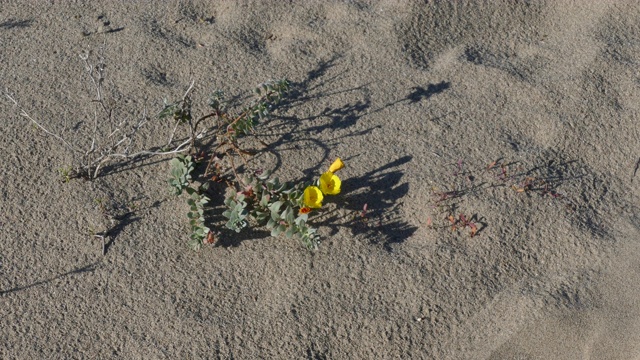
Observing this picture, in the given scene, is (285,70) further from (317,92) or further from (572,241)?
(572,241)

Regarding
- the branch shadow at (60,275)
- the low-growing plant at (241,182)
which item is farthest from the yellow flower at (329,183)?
the branch shadow at (60,275)

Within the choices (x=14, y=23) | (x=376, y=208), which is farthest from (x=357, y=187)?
(x=14, y=23)

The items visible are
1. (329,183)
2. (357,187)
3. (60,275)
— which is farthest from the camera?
(357,187)

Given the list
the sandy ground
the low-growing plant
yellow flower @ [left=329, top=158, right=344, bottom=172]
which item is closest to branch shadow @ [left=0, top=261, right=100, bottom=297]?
the sandy ground

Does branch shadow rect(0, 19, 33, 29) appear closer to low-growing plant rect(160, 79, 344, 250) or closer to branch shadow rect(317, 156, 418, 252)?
low-growing plant rect(160, 79, 344, 250)

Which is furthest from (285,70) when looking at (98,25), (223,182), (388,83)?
(98,25)

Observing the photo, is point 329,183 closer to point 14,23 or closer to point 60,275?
point 60,275

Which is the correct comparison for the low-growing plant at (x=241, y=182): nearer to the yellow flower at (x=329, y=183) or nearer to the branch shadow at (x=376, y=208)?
the yellow flower at (x=329, y=183)
